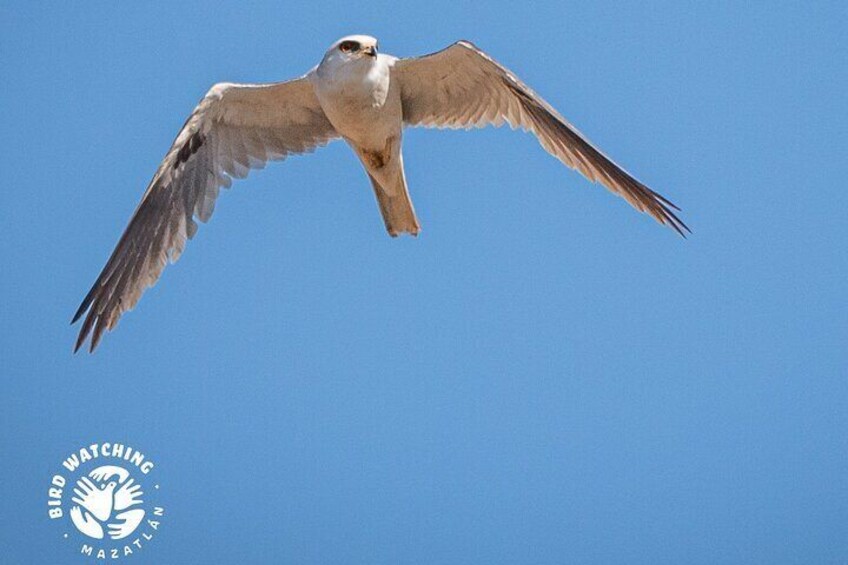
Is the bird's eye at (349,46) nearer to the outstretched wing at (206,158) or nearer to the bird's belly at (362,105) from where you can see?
the bird's belly at (362,105)

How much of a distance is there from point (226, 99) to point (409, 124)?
52.0 inches

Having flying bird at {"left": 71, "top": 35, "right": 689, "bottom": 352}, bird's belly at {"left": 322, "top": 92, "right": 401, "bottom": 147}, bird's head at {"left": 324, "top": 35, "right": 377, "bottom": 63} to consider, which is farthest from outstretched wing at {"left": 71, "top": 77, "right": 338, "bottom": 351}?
bird's head at {"left": 324, "top": 35, "right": 377, "bottom": 63}

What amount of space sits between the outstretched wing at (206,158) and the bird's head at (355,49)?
2.54ft

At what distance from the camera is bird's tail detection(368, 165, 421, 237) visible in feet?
29.5

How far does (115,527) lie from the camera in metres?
11.5

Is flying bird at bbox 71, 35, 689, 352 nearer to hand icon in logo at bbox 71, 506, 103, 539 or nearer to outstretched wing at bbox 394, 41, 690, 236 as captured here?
outstretched wing at bbox 394, 41, 690, 236

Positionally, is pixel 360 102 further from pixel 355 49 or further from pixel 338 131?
pixel 338 131

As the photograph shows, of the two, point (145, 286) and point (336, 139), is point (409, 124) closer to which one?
point (336, 139)

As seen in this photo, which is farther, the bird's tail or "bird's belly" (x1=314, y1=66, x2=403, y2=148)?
the bird's tail

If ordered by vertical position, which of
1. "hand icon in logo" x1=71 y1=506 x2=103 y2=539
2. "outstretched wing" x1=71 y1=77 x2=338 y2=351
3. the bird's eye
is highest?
the bird's eye

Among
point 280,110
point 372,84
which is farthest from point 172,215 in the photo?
point 372,84

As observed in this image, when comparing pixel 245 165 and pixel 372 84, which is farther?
pixel 245 165

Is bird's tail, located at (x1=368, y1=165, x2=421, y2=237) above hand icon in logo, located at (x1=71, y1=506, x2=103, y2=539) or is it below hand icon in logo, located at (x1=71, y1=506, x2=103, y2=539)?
above

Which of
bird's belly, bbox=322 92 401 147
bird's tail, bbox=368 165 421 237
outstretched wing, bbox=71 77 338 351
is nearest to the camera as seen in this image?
bird's belly, bbox=322 92 401 147
